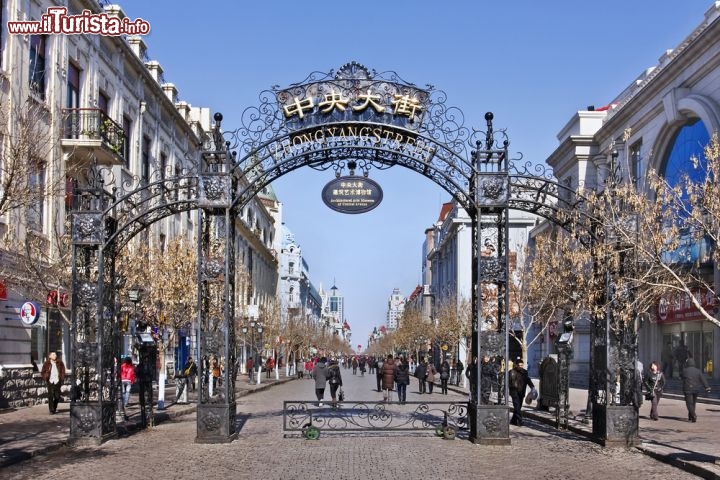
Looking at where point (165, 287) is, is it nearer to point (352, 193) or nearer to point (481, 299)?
point (352, 193)

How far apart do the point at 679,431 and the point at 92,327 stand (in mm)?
13562

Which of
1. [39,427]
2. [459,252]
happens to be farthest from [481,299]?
[459,252]

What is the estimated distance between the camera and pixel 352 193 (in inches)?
742

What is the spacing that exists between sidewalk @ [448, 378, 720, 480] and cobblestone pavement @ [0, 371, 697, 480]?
268 millimetres

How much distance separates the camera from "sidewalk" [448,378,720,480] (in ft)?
48.5

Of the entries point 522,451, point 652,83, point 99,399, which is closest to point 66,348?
point 99,399

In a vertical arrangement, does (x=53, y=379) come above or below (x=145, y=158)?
below

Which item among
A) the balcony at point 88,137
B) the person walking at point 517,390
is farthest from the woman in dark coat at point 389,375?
the balcony at point 88,137

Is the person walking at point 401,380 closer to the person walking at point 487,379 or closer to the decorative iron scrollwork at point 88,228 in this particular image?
the person walking at point 487,379

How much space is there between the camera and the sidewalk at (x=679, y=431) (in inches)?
582

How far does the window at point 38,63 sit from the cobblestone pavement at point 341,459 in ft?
42.0

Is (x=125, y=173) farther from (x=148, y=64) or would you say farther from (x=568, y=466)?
(x=568, y=466)

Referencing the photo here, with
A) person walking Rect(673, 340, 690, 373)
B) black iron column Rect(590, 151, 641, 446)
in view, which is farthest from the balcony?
person walking Rect(673, 340, 690, 373)

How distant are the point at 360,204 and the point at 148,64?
29.0 m
